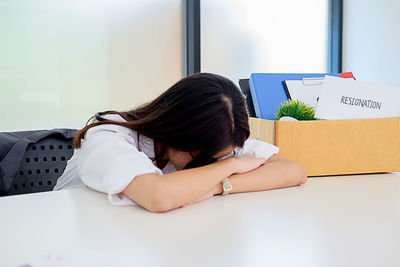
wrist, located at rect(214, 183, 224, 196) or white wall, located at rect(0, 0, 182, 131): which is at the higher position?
white wall, located at rect(0, 0, 182, 131)

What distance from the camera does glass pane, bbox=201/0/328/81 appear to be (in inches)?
92.2

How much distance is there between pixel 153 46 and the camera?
219 centimetres

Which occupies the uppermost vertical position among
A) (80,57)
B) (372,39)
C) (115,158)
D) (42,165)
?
(372,39)

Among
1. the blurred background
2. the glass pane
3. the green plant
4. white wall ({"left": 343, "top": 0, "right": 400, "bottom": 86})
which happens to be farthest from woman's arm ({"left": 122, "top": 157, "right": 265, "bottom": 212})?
white wall ({"left": 343, "top": 0, "right": 400, "bottom": 86})

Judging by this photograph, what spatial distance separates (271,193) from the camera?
76 cm

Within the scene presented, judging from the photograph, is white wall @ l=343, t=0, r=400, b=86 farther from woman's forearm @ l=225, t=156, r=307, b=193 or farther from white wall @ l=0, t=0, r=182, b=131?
woman's forearm @ l=225, t=156, r=307, b=193

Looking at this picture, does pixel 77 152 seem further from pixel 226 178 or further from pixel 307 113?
pixel 307 113

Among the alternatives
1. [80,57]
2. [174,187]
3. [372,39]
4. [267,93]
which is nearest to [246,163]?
[174,187]

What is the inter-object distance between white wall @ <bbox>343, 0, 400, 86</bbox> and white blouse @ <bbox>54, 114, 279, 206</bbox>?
192cm

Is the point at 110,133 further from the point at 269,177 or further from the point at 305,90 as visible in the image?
the point at 305,90

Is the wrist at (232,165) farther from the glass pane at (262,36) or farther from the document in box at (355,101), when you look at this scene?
the glass pane at (262,36)

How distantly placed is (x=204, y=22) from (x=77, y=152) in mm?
1575

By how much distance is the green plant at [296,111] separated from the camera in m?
0.96

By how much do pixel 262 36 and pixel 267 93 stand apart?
1.53 m
